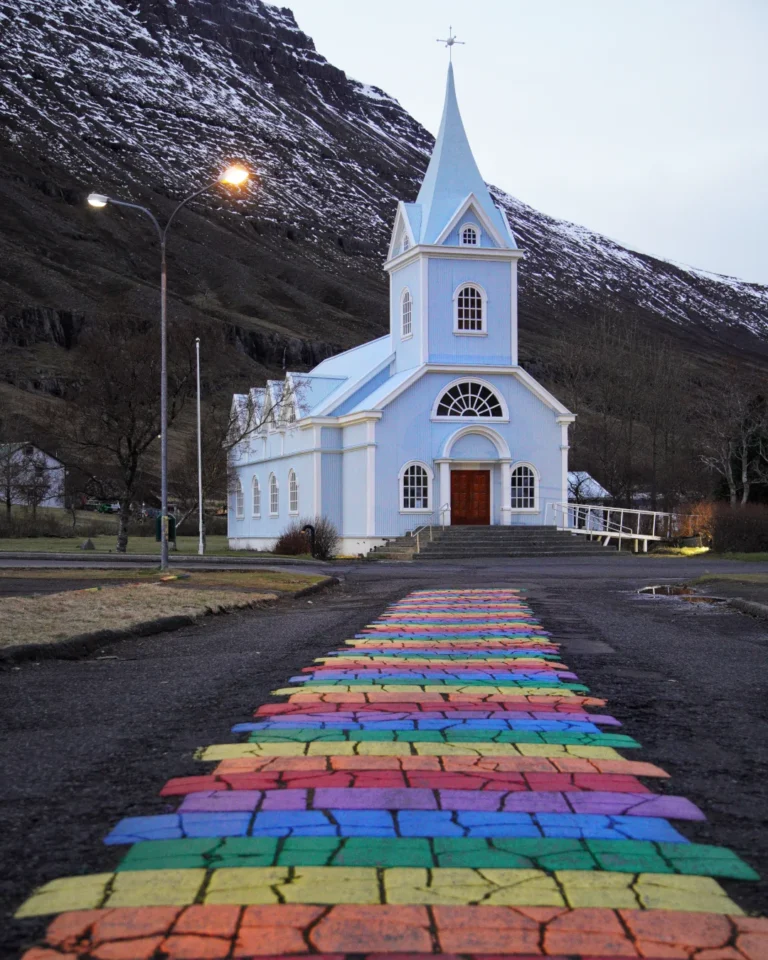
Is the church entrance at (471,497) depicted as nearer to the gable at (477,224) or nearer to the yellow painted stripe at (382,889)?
the gable at (477,224)

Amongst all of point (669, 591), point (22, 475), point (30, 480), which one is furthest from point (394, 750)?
point (22, 475)

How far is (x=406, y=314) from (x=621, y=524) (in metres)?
11.6

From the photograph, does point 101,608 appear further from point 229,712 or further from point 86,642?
point 229,712

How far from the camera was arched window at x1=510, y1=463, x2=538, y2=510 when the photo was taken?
147ft

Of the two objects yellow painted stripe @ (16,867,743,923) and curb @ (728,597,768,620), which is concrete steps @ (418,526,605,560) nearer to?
curb @ (728,597,768,620)

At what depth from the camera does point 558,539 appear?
42.6 metres

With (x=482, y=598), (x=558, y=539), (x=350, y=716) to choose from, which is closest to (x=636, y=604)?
(x=482, y=598)

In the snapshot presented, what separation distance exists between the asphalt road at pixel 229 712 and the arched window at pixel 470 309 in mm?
29276

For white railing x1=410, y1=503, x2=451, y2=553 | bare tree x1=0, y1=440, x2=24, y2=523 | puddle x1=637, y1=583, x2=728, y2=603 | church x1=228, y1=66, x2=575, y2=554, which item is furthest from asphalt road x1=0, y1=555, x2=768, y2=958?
bare tree x1=0, y1=440, x2=24, y2=523

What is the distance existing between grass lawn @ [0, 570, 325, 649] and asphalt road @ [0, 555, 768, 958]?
0.52 meters

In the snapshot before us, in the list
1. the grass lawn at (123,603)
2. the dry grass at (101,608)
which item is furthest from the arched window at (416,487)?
the dry grass at (101,608)

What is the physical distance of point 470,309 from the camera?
4506 centimetres

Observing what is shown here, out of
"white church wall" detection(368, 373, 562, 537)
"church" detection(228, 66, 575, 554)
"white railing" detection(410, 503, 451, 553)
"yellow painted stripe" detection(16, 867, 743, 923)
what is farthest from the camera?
"church" detection(228, 66, 575, 554)

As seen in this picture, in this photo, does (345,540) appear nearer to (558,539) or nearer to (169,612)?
(558,539)
